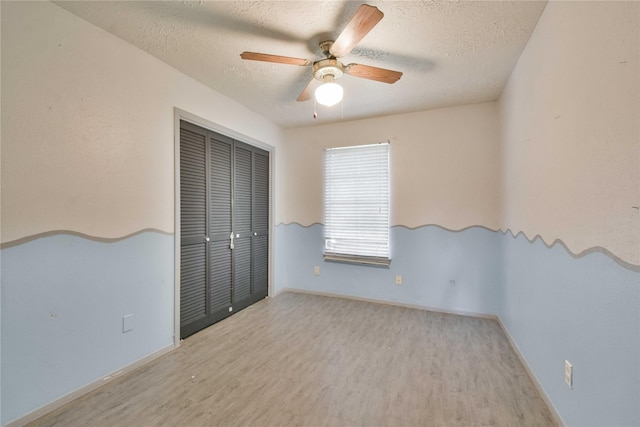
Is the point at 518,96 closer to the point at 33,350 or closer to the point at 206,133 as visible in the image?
the point at 206,133

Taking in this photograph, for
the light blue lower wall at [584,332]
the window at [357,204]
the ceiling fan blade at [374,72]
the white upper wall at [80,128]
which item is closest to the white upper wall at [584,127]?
the light blue lower wall at [584,332]

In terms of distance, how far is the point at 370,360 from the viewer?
7.73 feet

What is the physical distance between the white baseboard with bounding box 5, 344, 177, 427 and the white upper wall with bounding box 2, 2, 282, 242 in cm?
105

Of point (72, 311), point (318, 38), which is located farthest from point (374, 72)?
point (72, 311)

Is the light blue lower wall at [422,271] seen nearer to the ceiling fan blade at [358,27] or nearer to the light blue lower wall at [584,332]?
the light blue lower wall at [584,332]

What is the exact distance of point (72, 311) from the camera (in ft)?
6.04

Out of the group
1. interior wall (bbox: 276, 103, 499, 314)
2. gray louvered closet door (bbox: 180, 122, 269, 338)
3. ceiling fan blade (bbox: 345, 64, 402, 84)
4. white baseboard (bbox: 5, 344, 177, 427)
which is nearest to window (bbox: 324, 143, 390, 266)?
interior wall (bbox: 276, 103, 499, 314)

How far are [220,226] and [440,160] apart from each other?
2.82 m

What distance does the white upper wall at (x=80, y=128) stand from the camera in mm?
1599

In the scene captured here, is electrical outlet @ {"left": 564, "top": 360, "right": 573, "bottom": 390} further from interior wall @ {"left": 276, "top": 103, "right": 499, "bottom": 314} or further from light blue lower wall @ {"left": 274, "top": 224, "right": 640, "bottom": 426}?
interior wall @ {"left": 276, "top": 103, "right": 499, "bottom": 314}

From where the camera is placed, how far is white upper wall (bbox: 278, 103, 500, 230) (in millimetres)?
3299

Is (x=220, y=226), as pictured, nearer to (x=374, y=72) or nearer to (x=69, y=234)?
(x=69, y=234)

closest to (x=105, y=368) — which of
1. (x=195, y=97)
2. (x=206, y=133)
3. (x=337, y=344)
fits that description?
(x=337, y=344)

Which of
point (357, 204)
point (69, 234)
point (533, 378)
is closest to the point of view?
point (69, 234)
